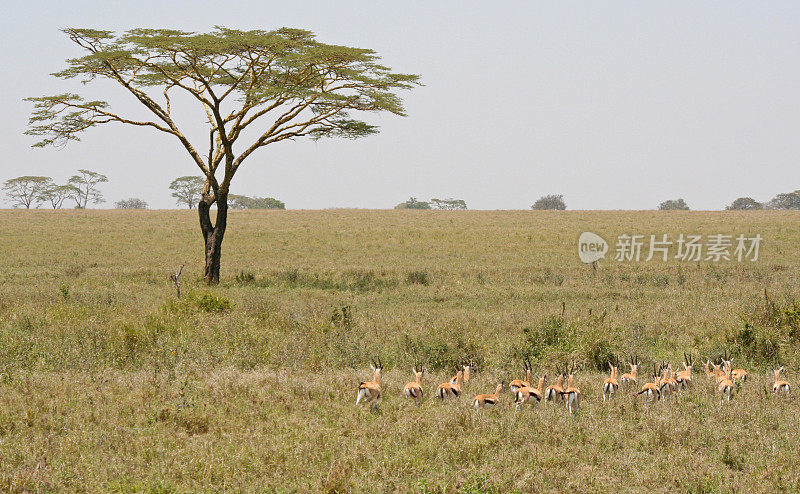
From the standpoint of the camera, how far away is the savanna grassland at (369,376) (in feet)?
20.3

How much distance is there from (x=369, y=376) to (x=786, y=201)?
112938mm

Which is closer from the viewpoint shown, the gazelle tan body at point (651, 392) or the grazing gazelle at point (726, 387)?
the gazelle tan body at point (651, 392)

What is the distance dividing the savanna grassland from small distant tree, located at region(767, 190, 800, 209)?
293 ft

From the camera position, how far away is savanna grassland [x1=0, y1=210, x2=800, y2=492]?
244 inches

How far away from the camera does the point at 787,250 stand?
34.6 metres

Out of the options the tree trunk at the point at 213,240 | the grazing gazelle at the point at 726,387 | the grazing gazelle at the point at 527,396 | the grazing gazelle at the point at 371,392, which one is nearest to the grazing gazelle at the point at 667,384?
the grazing gazelle at the point at 726,387

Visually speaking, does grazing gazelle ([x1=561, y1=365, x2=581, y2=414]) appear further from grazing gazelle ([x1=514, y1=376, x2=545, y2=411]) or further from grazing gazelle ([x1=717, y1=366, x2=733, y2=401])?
grazing gazelle ([x1=717, y1=366, x2=733, y2=401])

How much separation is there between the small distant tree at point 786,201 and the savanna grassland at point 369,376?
293 feet

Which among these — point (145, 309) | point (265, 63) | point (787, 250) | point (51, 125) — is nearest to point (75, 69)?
point (51, 125)

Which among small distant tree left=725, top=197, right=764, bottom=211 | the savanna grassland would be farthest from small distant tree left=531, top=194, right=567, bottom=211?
the savanna grassland

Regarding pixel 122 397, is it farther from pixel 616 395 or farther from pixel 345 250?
pixel 345 250

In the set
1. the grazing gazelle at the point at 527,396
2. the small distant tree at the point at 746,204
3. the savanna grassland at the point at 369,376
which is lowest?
the savanna grassland at the point at 369,376

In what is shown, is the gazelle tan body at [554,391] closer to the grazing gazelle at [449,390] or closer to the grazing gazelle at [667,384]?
the grazing gazelle at [449,390]

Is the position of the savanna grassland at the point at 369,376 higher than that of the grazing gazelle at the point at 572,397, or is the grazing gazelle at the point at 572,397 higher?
the grazing gazelle at the point at 572,397
